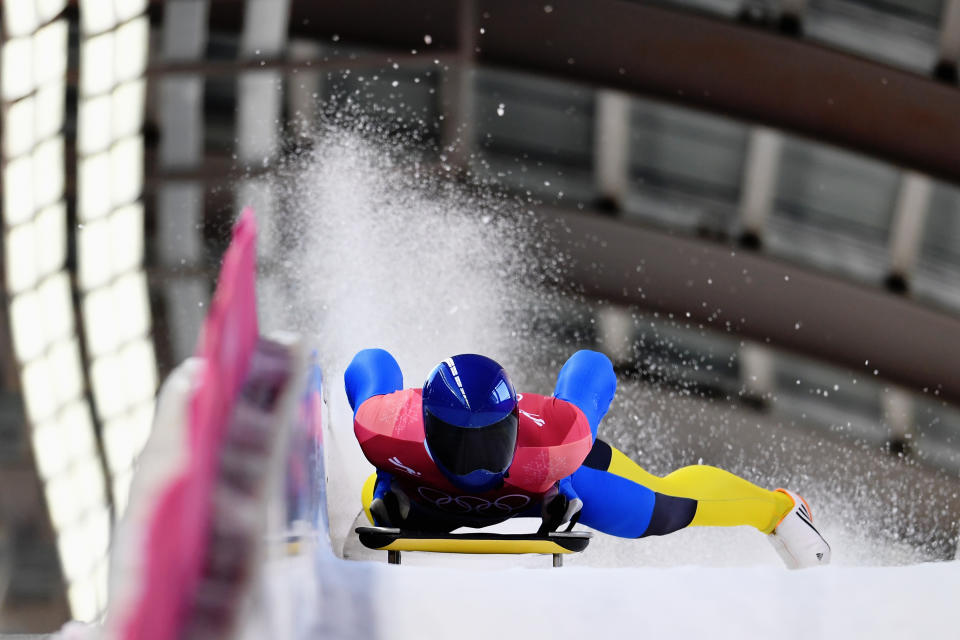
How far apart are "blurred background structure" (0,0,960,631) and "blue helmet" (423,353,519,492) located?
7.14 feet

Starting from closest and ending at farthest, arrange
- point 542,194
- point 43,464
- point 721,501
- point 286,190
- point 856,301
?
1. point 721,501
2. point 43,464
3. point 286,190
4. point 542,194
5. point 856,301

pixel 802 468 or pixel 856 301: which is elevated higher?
pixel 856 301

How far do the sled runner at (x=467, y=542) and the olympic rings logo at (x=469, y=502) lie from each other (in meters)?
0.12

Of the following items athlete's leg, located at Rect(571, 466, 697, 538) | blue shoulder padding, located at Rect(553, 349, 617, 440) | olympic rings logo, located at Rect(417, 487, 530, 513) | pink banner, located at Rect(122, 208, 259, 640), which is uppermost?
pink banner, located at Rect(122, 208, 259, 640)

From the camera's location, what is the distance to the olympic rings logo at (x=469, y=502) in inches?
92.3

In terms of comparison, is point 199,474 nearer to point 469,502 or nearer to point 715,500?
point 469,502

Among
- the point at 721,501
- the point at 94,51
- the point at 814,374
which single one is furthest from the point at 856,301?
the point at 94,51

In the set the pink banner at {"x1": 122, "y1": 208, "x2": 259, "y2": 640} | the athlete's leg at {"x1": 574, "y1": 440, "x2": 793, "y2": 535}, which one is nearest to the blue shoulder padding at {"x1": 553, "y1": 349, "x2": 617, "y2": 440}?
the athlete's leg at {"x1": 574, "y1": 440, "x2": 793, "y2": 535}

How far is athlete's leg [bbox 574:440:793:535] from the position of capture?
2.64 meters

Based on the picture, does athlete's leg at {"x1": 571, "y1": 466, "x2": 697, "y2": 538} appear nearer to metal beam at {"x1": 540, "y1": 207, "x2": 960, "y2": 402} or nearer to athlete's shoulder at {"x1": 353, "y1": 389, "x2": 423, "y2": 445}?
athlete's shoulder at {"x1": 353, "y1": 389, "x2": 423, "y2": 445}

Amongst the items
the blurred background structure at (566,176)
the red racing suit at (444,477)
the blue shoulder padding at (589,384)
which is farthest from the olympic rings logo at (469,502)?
the blurred background structure at (566,176)

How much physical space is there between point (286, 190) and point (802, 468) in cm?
267

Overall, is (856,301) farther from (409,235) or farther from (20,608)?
(20,608)

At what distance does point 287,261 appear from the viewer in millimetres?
4773
